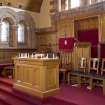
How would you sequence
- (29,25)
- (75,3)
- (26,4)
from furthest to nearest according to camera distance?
(29,25) < (26,4) < (75,3)

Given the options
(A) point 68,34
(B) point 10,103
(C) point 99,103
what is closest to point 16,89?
(B) point 10,103

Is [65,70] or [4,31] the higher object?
[4,31]

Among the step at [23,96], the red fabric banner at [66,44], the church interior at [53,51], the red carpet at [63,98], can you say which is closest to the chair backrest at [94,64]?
the church interior at [53,51]

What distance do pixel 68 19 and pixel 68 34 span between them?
620mm

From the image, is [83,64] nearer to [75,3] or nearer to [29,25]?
[75,3]

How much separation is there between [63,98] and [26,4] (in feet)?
19.2

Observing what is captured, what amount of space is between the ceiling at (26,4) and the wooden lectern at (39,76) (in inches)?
153

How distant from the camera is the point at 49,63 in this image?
456 centimetres

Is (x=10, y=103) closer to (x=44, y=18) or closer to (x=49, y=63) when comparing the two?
(x=49, y=63)

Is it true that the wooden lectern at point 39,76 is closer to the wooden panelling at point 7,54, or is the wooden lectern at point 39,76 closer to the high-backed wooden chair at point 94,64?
the high-backed wooden chair at point 94,64

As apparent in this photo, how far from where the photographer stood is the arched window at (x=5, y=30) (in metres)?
8.06

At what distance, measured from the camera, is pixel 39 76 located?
4586mm

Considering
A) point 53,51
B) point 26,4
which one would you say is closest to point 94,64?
point 53,51

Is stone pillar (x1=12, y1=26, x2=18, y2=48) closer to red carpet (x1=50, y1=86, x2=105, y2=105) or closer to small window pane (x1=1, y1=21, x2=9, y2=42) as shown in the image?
small window pane (x1=1, y1=21, x2=9, y2=42)
